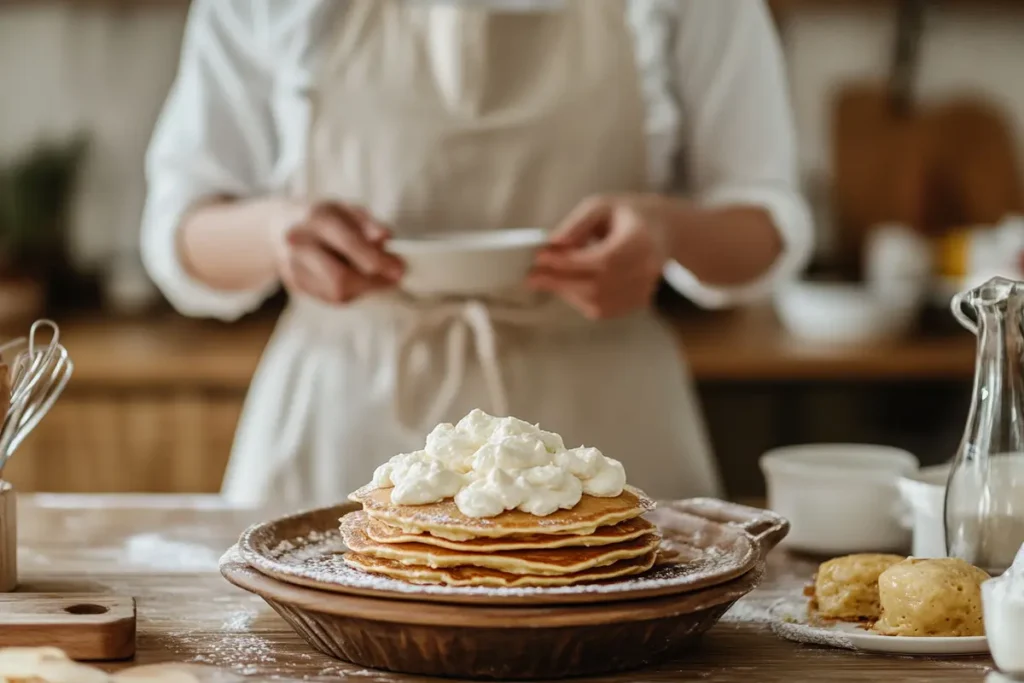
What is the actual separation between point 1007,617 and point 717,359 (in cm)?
180

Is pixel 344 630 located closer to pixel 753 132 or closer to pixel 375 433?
pixel 375 433

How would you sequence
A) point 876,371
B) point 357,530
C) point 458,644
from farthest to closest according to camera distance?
point 876,371 → point 357,530 → point 458,644

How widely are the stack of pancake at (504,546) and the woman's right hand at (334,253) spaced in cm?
48

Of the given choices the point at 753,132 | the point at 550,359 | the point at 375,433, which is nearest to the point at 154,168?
the point at 375,433

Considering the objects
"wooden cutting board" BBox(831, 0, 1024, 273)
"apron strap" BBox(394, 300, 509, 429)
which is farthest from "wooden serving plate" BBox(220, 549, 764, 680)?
"wooden cutting board" BBox(831, 0, 1024, 273)

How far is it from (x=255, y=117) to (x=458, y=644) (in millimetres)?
992

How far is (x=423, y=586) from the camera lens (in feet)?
2.66

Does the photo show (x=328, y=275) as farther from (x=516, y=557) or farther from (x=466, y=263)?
(x=516, y=557)

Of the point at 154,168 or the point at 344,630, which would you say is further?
the point at 154,168

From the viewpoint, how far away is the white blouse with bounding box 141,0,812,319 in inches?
62.5

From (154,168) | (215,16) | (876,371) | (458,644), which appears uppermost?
(215,16)

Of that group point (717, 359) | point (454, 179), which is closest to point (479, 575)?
point (454, 179)

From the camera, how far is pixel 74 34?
10.7ft

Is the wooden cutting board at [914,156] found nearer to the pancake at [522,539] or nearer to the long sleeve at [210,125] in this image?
the long sleeve at [210,125]
